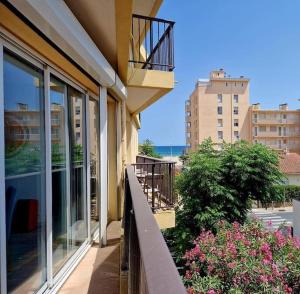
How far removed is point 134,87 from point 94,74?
1.95 m

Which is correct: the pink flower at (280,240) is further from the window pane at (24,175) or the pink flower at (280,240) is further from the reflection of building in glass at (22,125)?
the reflection of building in glass at (22,125)

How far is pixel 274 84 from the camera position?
50.5 metres

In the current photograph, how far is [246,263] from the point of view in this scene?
15.1 feet

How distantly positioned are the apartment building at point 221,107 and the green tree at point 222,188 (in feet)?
98.2

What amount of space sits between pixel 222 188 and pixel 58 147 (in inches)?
308

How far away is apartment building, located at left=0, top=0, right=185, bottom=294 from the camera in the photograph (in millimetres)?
1651

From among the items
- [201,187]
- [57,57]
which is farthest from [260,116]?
[57,57]

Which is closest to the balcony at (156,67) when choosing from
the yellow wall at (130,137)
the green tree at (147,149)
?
the yellow wall at (130,137)

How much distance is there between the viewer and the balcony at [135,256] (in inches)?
24.3

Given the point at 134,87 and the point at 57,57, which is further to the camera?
the point at 134,87

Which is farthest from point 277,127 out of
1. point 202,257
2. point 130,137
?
point 202,257

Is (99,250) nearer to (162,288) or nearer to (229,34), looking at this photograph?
(162,288)

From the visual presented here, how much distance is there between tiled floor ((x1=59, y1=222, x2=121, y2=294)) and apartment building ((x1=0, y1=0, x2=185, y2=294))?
28 millimetres

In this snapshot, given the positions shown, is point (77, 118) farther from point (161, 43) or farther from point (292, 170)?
point (292, 170)
